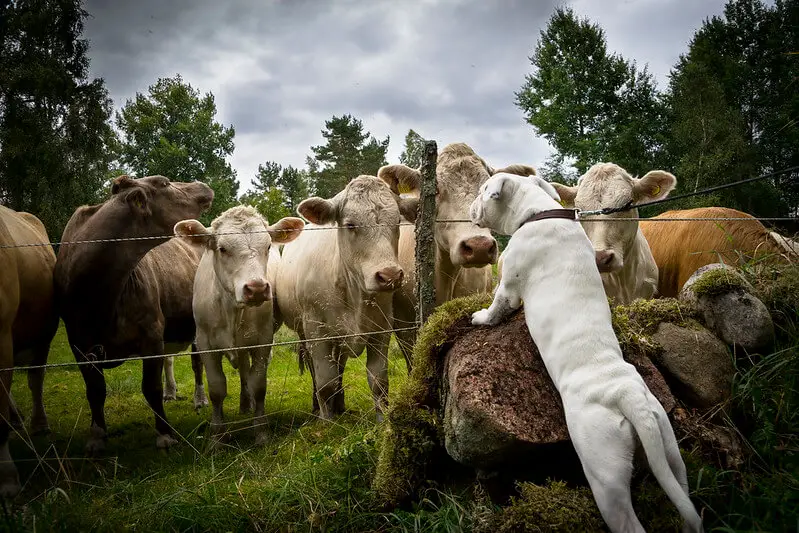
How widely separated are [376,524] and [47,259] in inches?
199

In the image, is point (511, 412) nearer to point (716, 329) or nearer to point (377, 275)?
point (716, 329)

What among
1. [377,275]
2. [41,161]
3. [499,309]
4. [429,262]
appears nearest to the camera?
[499,309]

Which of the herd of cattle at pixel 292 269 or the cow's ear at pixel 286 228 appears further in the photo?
the cow's ear at pixel 286 228

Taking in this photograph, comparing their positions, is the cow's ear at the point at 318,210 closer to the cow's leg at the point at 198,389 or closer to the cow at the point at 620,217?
the cow at the point at 620,217

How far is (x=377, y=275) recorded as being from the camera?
459 centimetres

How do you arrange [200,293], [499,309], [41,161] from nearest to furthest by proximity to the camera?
[499,309] < [200,293] < [41,161]

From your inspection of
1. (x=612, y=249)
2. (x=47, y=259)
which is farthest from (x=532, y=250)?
(x=47, y=259)

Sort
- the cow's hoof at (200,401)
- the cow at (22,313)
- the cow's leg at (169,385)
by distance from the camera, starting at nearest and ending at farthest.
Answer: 1. the cow at (22,313)
2. the cow's hoof at (200,401)
3. the cow's leg at (169,385)

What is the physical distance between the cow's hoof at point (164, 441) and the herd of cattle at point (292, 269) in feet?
0.05

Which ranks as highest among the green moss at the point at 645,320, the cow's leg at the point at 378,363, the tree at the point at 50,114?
the tree at the point at 50,114

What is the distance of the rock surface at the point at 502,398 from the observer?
8.84ft

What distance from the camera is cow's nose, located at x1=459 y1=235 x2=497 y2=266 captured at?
4.14 meters

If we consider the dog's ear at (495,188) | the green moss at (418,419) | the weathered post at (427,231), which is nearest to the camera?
the green moss at (418,419)

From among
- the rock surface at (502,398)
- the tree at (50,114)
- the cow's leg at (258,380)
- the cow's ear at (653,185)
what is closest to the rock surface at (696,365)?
the rock surface at (502,398)
